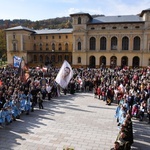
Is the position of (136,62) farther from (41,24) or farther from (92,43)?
(41,24)

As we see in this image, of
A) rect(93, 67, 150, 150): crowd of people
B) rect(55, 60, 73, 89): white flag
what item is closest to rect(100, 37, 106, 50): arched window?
rect(93, 67, 150, 150): crowd of people

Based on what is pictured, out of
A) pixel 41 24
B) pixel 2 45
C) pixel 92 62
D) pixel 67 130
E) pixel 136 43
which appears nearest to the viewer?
pixel 67 130

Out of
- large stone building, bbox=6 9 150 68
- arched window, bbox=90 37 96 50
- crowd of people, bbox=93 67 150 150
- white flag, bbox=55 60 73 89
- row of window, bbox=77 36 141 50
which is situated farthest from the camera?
arched window, bbox=90 37 96 50

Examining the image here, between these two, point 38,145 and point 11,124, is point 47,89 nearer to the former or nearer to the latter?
point 11,124

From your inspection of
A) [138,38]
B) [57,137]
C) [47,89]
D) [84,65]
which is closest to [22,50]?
[84,65]

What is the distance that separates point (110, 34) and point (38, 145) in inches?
1733

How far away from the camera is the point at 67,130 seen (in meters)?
12.1

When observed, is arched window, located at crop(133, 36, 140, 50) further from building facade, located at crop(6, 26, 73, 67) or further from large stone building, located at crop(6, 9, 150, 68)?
building facade, located at crop(6, 26, 73, 67)

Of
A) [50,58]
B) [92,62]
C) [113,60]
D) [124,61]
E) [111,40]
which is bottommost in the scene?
[92,62]

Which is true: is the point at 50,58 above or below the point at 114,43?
below

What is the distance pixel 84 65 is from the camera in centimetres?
5319

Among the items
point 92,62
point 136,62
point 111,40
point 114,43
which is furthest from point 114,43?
point 92,62

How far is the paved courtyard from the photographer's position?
33.7 feet

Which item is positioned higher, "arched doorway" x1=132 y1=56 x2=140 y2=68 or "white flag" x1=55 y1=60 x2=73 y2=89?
"arched doorway" x1=132 y1=56 x2=140 y2=68
